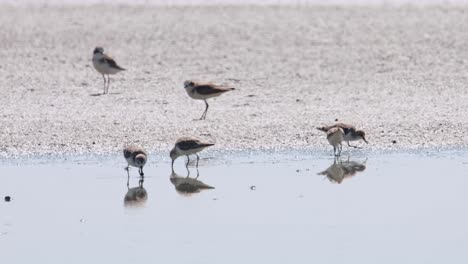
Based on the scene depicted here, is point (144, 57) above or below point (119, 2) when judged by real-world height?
below

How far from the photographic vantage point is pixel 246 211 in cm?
1123

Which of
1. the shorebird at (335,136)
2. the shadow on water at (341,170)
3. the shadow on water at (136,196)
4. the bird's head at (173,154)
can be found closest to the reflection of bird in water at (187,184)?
the bird's head at (173,154)

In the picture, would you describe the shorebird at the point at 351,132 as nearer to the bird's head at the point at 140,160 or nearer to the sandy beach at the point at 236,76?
the sandy beach at the point at 236,76

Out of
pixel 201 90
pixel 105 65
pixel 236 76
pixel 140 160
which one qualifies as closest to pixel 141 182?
pixel 140 160

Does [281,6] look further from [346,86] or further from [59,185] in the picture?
[59,185]

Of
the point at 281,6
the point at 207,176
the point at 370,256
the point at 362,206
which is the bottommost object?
the point at 370,256

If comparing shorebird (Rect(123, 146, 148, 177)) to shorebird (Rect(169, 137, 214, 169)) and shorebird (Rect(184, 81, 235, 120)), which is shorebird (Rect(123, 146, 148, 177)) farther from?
shorebird (Rect(184, 81, 235, 120))

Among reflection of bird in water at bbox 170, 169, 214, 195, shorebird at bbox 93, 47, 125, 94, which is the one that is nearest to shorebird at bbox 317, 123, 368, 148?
reflection of bird in water at bbox 170, 169, 214, 195

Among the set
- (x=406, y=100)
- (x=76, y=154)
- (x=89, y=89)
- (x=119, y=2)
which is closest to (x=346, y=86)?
(x=406, y=100)

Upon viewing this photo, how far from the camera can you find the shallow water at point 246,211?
994 cm

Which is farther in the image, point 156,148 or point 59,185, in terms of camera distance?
point 156,148

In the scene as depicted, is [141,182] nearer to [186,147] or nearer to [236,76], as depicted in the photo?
[186,147]

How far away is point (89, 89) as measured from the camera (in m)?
18.0

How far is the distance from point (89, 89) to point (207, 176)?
563cm
